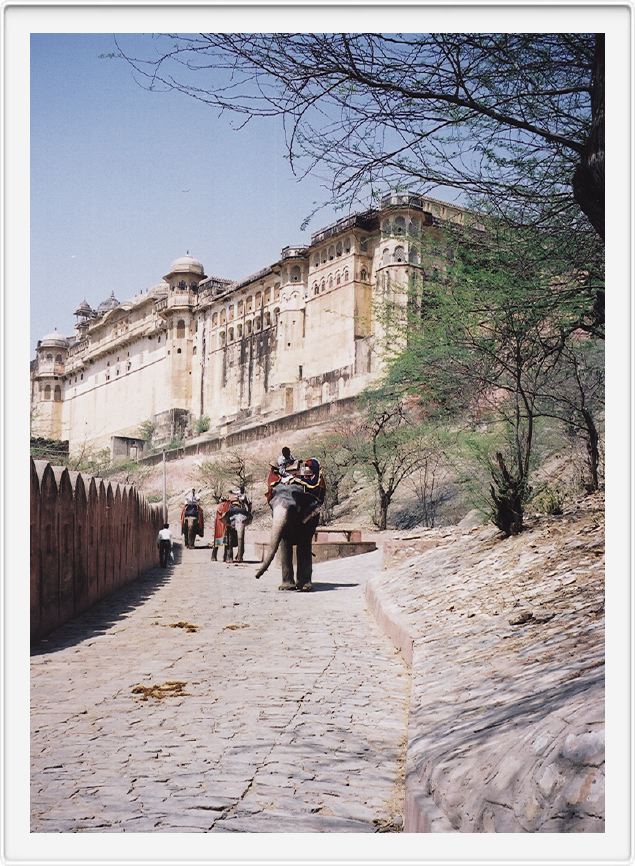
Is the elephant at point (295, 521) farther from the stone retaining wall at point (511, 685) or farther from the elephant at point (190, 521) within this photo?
the elephant at point (190, 521)

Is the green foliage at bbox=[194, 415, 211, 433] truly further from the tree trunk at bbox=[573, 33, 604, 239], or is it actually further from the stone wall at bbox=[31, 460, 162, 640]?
the tree trunk at bbox=[573, 33, 604, 239]

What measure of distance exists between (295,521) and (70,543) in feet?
10.1

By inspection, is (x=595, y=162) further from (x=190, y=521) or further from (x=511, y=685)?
(x=190, y=521)

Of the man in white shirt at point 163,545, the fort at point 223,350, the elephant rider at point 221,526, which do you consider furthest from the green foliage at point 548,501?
the fort at point 223,350

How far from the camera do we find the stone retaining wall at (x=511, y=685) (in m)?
1.88

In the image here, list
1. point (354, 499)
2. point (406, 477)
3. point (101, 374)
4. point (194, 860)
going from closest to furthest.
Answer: point (194, 860)
point (406, 477)
point (354, 499)
point (101, 374)

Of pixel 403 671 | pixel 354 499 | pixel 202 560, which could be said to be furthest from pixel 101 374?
pixel 403 671

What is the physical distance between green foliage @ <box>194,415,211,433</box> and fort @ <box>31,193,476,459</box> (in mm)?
64
